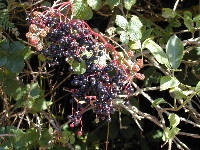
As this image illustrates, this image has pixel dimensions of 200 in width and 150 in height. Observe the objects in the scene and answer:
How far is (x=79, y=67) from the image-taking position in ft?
4.03

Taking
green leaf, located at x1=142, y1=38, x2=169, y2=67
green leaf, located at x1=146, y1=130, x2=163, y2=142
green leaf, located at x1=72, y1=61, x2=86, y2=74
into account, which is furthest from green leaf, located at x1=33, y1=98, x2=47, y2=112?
green leaf, located at x1=146, y1=130, x2=163, y2=142

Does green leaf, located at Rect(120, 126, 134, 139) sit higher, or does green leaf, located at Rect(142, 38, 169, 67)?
green leaf, located at Rect(142, 38, 169, 67)

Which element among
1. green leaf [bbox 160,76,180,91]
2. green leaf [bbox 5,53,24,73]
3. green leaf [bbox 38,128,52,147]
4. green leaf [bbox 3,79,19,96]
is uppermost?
green leaf [bbox 5,53,24,73]

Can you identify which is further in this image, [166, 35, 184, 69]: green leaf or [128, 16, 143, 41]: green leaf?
[128, 16, 143, 41]: green leaf

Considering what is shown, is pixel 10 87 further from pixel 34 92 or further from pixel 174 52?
pixel 174 52

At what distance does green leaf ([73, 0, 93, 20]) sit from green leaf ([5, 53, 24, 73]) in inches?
10.2

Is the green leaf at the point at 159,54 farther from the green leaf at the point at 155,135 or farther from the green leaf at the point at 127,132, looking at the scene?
the green leaf at the point at 155,135

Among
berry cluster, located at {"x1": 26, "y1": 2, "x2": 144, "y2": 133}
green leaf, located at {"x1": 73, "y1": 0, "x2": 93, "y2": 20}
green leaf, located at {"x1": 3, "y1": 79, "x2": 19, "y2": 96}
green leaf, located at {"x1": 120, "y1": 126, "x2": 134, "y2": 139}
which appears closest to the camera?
berry cluster, located at {"x1": 26, "y1": 2, "x2": 144, "y2": 133}

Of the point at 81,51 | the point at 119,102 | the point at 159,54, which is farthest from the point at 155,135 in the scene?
the point at 81,51

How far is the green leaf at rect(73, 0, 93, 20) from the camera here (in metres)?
1.29

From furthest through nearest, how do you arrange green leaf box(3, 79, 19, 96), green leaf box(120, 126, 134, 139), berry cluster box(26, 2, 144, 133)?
green leaf box(120, 126, 134, 139) → green leaf box(3, 79, 19, 96) → berry cluster box(26, 2, 144, 133)

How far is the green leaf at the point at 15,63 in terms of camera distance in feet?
4.51

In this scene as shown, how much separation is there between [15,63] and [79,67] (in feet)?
0.90

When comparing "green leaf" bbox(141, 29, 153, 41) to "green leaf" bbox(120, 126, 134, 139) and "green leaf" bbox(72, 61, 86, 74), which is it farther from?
"green leaf" bbox(120, 126, 134, 139)
